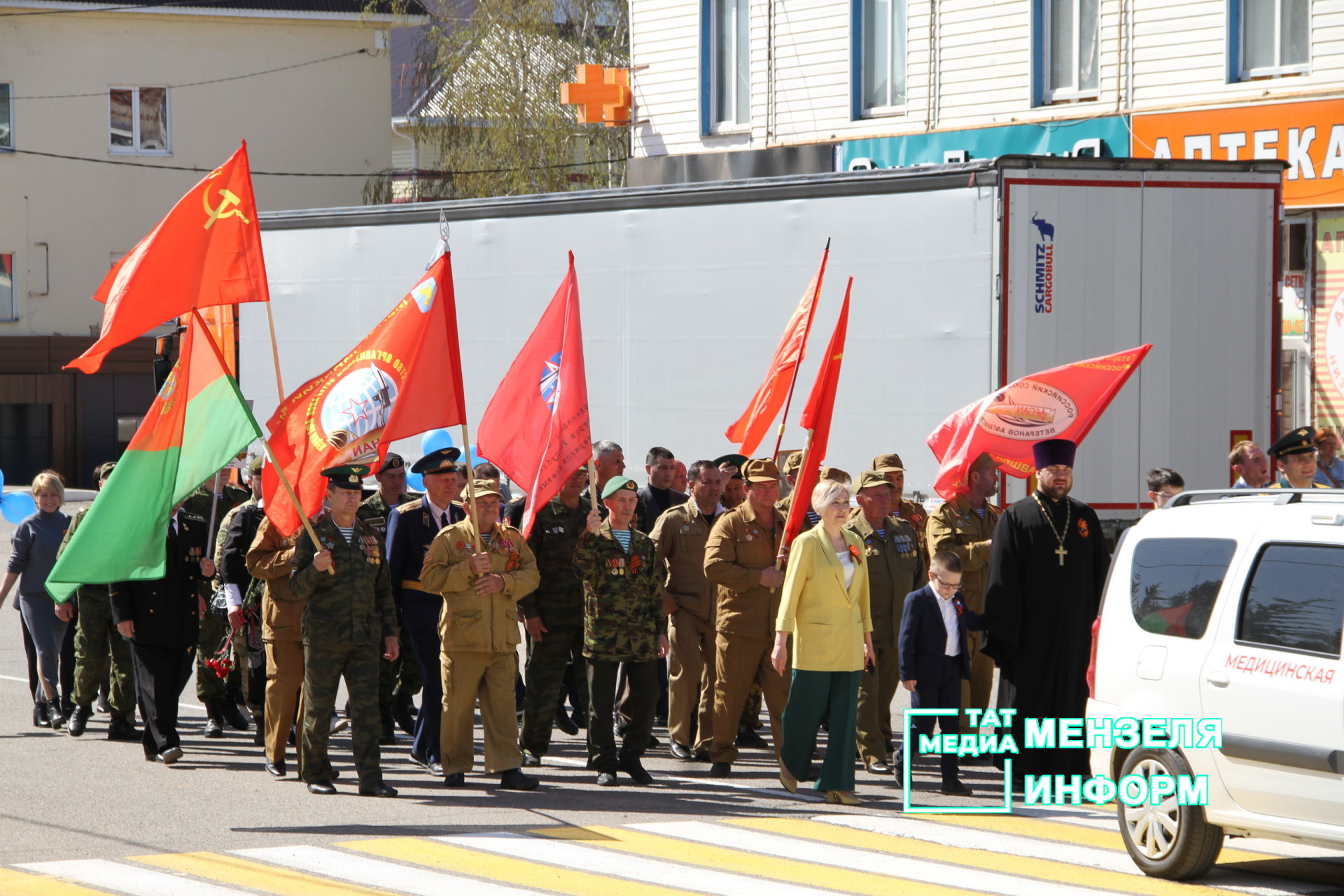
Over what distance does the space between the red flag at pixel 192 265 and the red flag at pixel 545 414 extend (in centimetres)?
169

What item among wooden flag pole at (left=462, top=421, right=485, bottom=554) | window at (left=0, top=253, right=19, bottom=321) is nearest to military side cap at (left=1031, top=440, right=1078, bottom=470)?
wooden flag pole at (left=462, top=421, right=485, bottom=554)

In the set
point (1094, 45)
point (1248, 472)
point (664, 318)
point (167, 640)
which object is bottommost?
point (167, 640)

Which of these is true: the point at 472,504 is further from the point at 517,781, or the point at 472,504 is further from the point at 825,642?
the point at 825,642

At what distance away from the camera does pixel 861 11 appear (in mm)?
23734

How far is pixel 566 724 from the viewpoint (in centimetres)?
1273

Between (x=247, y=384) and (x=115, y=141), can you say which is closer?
(x=247, y=384)

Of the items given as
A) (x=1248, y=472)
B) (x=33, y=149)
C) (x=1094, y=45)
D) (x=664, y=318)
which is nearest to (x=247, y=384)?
(x=664, y=318)

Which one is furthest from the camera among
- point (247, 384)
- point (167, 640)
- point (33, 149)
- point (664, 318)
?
point (33, 149)

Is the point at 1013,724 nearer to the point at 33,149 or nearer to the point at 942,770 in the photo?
the point at 942,770

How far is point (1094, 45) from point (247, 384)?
34.2 feet

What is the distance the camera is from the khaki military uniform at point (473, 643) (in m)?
10.4

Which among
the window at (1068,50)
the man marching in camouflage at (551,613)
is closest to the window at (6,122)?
the window at (1068,50)

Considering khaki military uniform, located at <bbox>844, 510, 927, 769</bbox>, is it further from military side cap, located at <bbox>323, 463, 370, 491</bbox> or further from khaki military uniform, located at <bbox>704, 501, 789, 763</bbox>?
military side cap, located at <bbox>323, 463, 370, 491</bbox>

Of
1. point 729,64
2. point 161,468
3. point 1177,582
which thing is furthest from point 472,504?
point 729,64
